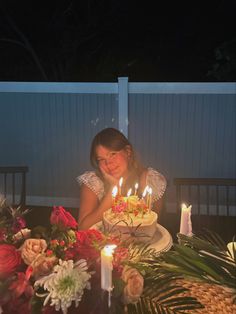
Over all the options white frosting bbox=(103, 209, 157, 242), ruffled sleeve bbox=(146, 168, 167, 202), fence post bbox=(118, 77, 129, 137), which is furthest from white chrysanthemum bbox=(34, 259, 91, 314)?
fence post bbox=(118, 77, 129, 137)

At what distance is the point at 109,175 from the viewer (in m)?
2.72

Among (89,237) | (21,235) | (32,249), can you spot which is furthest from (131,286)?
(21,235)

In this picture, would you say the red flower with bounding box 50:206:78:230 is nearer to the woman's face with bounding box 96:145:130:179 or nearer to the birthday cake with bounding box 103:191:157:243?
the birthday cake with bounding box 103:191:157:243

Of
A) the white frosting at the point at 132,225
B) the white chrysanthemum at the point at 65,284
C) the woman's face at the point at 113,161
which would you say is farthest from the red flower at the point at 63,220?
the woman's face at the point at 113,161

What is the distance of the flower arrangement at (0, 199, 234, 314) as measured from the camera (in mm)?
1022

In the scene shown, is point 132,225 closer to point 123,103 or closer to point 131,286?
point 131,286

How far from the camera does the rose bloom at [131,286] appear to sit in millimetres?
1082

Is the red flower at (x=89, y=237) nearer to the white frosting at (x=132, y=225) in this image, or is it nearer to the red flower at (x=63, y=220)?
the red flower at (x=63, y=220)

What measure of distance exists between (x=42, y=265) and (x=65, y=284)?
109mm
